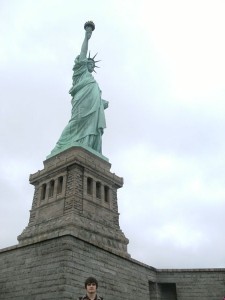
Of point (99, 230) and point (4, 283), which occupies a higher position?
point (99, 230)

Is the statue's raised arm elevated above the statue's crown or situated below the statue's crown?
below

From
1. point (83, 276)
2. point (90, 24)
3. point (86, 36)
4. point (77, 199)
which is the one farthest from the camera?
point (90, 24)

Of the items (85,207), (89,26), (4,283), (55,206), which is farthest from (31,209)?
(89,26)

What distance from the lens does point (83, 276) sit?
13.6 m

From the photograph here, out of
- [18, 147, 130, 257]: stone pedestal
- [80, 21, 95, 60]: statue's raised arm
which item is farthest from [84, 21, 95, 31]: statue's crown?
[18, 147, 130, 257]: stone pedestal

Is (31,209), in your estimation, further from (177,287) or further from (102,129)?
(177,287)

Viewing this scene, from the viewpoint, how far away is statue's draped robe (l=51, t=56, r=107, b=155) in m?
25.5

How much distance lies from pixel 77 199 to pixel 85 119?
744 centimetres

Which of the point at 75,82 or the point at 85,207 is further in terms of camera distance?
the point at 75,82

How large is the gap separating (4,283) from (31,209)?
9.05m

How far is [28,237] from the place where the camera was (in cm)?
2133

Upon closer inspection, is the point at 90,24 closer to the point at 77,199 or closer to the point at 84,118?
the point at 84,118

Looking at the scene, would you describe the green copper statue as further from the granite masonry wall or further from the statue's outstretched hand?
the granite masonry wall

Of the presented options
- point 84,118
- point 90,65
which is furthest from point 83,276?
point 90,65
